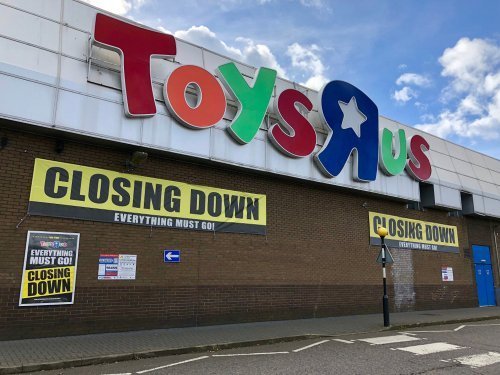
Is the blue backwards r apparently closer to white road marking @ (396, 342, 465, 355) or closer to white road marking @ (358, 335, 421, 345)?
white road marking @ (358, 335, 421, 345)

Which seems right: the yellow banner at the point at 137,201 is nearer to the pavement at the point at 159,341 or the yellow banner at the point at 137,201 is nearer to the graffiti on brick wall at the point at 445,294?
the pavement at the point at 159,341

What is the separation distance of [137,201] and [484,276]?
18.7 m

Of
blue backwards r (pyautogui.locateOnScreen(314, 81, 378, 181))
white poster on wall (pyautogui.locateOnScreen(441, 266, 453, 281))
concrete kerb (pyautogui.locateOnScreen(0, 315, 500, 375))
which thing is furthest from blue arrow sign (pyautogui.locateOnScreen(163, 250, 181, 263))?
white poster on wall (pyautogui.locateOnScreen(441, 266, 453, 281))

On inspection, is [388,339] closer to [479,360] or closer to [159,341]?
[479,360]

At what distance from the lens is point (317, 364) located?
807 cm

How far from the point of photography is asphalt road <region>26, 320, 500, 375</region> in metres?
7.56

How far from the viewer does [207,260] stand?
489 inches

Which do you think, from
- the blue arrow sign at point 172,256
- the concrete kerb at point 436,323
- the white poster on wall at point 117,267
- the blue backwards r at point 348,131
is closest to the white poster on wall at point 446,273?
the concrete kerb at point 436,323

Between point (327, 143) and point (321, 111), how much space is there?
1.14 meters

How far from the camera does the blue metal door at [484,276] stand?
70.4 ft

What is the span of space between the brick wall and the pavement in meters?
0.49

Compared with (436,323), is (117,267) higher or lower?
higher

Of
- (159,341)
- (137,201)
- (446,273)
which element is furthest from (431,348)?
(446,273)

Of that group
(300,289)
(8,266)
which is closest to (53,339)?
(8,266)
